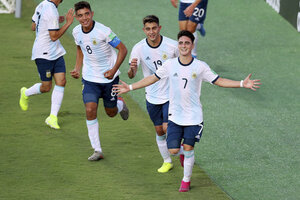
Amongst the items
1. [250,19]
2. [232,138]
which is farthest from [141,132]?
[250,19]

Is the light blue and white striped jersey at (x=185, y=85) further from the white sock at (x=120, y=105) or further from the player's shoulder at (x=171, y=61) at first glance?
the white sock at (x=120, y=105)

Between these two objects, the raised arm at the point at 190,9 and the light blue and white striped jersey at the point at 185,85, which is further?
the raised arm at the point at 190,9

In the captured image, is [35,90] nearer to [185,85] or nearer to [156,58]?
[156,58]

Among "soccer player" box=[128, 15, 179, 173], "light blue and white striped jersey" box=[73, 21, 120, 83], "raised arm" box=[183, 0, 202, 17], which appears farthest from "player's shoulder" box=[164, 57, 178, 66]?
"raised arm" box=[183, 0, 202, 17]

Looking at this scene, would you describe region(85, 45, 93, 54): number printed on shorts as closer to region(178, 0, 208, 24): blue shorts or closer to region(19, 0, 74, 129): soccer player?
region(19, 0, 74, 129): soccer player

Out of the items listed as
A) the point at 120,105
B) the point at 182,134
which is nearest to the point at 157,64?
the point at 182,134

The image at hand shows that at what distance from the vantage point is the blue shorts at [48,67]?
1118 centimetres

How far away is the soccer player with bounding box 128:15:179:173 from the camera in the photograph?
8914mm

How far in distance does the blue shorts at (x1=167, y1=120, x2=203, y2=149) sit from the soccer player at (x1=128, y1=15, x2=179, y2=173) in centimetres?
57

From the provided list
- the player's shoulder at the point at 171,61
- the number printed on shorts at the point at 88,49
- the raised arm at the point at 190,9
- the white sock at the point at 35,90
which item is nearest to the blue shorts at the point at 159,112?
the player's shoulder at the point at 171,61

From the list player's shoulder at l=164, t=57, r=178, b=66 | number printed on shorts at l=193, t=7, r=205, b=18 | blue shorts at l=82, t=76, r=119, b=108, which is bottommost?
blue shorts at l=82, t=76, r=119, b=108

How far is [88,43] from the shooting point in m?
9.66

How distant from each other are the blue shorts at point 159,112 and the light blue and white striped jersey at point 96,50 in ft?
3.16

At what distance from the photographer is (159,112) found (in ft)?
30.5
